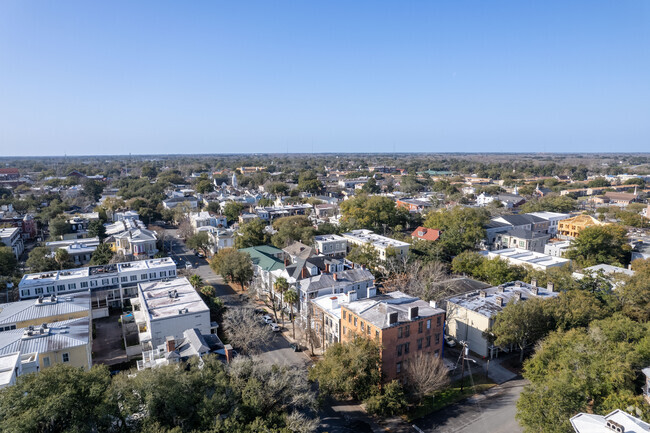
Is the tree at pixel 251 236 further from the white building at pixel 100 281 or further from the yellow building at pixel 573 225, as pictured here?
the yellow building at pixel 573 225

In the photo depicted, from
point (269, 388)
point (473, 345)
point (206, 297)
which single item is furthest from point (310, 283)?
point (269, 388)

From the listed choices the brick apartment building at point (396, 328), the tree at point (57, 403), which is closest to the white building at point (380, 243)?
the brick apartment building at point (396, 328)

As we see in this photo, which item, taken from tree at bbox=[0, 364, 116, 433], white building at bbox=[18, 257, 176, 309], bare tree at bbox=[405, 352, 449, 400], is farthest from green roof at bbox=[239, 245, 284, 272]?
tree at bbox=[0, 364, 116, 433]

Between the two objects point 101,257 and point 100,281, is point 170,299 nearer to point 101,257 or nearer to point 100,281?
point 100,281

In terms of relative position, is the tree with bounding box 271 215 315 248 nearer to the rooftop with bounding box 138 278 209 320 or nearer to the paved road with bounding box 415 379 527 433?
A: the rooftop with bounding box 138 278 209 320

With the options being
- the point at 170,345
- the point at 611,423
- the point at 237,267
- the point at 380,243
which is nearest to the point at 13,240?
the point at 237,267

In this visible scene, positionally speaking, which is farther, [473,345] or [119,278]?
[119,278]

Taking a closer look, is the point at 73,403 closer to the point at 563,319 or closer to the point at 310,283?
the point at 310,283

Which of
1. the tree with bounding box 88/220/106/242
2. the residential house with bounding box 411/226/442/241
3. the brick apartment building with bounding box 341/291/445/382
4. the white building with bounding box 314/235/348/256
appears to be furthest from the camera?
the tree with bounding box 88/220/106/242
